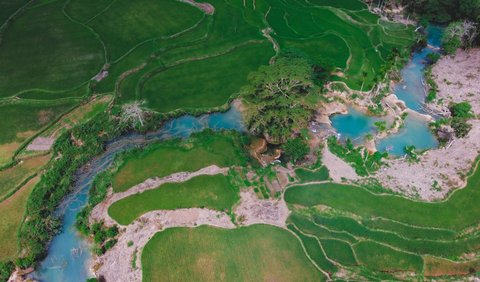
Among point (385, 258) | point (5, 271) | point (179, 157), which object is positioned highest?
point (179, 157)

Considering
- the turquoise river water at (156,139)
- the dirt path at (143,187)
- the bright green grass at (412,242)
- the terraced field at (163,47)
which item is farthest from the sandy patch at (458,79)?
the dirt path at (143,187)

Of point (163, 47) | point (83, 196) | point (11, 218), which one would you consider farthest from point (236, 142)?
point (11, 218)

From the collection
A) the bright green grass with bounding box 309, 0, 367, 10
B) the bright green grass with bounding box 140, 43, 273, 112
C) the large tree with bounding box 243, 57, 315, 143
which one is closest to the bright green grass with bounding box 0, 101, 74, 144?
the bright green grass with bounding box 140, 43, 273, 112

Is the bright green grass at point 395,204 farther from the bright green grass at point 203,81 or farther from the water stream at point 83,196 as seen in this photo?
the bright green grass at point 203,81

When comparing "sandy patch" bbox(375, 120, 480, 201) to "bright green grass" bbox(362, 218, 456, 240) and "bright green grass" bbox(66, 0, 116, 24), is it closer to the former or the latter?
"bright green grass" bbox(362, 218, 456, 240)

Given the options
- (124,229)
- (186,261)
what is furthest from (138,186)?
(186,261)

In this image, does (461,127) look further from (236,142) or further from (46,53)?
(46,53)

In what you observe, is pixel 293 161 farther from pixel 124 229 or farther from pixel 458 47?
pixel 458 47
